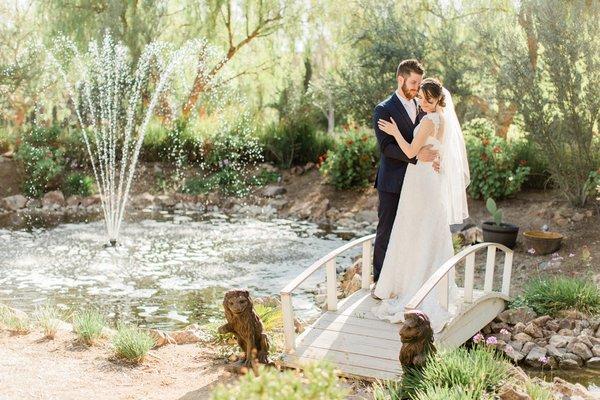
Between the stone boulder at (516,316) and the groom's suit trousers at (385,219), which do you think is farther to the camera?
the stone boulder at (516,316)

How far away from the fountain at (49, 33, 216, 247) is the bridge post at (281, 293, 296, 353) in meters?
9.95

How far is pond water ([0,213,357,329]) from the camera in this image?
25.0ft

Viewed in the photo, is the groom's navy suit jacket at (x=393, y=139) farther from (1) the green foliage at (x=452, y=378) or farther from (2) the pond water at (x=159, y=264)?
(2) the pond water at (x=159, y=264)

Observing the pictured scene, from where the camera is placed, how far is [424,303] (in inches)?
218

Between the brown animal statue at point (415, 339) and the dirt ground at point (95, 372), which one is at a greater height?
the brown animal statue at point (415, 339)

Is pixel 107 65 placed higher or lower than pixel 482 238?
higher

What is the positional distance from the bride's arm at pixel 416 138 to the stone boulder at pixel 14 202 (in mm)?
9554

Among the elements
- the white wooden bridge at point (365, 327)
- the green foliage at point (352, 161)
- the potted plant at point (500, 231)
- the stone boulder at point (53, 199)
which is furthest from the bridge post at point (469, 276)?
the stone boulder at point (53, 199)

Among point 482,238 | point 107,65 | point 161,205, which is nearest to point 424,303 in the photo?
point 482,238

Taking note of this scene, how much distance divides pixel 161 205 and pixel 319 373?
11176 mm

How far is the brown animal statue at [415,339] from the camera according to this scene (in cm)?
438

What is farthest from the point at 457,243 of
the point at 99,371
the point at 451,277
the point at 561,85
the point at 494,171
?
the point at 99,371

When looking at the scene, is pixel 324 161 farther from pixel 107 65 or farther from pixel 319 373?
pixel 319 373

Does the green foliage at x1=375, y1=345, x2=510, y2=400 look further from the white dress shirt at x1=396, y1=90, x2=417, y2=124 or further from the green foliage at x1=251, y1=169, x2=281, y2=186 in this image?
the green foliage at x1=251, y1=169, x2=281, y2=186
